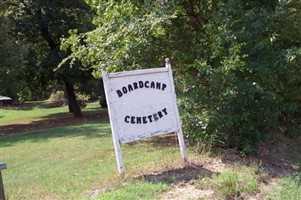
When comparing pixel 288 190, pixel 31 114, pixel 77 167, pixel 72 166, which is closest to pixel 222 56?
pixel 288 190

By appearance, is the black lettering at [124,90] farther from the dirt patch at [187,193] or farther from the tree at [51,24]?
the tree at [51,24]

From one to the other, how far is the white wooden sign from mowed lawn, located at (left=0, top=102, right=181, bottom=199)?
0.55 metres

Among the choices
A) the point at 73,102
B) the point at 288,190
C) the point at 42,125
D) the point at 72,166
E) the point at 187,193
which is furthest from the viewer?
the point at 73,102

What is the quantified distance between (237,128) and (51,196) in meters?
3.86

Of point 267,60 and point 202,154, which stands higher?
point 267,60

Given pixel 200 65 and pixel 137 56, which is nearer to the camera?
pixel 200 65

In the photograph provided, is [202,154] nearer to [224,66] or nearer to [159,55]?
[224,66]

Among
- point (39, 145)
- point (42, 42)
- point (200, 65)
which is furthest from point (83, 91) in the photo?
point (200, 65)

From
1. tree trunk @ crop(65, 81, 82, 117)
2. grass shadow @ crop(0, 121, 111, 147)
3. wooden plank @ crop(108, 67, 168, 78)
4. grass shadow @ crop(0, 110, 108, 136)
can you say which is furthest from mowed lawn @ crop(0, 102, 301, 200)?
tree trunk @ crop(65, 81, 82, 117)

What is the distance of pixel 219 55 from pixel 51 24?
1486 cm

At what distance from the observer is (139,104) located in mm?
6332

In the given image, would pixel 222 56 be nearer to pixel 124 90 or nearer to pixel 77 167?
pixel 124 90

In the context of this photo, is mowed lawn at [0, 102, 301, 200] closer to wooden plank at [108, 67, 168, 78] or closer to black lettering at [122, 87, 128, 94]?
black lettering at [122, 87, 128, 94]

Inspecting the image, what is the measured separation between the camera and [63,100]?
38.6m
